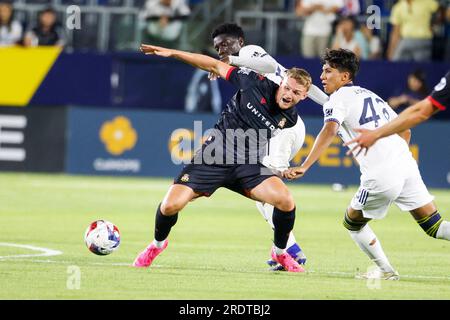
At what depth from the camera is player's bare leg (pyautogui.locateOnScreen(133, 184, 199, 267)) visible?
33.6 ft

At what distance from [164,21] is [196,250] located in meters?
10.8

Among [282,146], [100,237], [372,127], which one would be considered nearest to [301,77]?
[372,127]

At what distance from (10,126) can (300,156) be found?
600 centimetres

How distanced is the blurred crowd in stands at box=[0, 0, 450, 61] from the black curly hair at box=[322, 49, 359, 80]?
11518mm

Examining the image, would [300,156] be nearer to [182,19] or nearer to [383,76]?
[383,76]

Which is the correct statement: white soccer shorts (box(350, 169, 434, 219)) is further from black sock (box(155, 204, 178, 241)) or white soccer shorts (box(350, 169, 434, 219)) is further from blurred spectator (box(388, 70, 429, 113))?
blurred spectator (box(388, 70, 429, 113))

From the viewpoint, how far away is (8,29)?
23000 mm

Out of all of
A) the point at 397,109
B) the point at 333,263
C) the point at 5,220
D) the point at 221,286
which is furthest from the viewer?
the point at 397,109

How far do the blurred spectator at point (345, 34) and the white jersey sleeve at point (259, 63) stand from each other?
10337 millimetres

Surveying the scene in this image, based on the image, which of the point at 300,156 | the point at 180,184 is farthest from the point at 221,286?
the point at 300,156

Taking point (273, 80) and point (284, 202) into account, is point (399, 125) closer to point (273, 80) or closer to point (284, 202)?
point (284, 202)

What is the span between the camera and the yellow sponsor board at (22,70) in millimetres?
22516

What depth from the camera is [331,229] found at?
15227 mm
